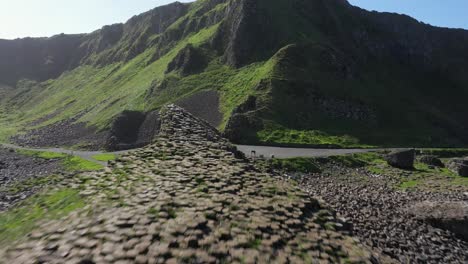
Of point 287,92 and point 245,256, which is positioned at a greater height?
point 287,92

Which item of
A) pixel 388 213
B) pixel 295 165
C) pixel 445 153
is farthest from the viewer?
pixel 445 153

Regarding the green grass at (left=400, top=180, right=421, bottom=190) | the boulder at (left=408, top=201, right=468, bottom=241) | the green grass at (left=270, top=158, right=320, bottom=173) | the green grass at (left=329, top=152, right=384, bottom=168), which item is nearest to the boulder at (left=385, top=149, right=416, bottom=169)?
the green grass at (left=329, top=152, right=384, bottom=168)

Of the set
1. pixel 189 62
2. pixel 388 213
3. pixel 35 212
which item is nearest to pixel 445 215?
pixel 388 213

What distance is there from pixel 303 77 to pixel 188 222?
84.4 m

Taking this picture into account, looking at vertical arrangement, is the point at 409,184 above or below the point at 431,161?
below

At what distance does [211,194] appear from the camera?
14727mm

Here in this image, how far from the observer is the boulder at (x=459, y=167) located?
53.3 m

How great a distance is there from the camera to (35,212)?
47.3 ft

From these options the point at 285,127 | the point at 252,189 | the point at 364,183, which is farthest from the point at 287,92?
the point at 252,189

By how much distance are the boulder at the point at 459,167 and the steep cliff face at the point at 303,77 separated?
17817 mm

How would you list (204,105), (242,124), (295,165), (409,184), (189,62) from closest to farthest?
(409,184) → (295,165) → (242,124) → (204,105) → (189,62)

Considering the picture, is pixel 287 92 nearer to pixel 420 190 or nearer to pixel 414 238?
pixel 420 190

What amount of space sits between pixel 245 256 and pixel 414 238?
2241 cm

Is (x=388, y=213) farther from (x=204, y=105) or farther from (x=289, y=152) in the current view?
(x=204, y=105)
